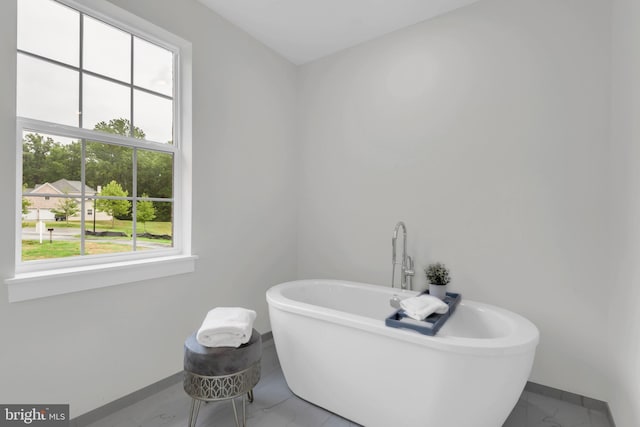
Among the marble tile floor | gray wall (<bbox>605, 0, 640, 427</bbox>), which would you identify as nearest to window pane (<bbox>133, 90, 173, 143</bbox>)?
the marble tile floor

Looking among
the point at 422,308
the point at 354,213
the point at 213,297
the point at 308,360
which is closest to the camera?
the point at 422,308

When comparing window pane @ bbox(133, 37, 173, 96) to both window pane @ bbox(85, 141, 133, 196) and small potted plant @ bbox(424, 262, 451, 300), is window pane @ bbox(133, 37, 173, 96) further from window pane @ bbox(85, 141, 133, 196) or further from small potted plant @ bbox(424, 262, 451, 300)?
small potted plant @ bbox(424, 262, 451, 300)

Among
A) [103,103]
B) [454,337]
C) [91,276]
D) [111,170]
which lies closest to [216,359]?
[91,276]

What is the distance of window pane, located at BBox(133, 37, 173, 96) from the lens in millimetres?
2135

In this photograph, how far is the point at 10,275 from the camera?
5.02 ft

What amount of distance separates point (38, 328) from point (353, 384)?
170 centimetres

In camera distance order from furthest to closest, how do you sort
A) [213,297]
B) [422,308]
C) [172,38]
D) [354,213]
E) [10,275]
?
[354,213]
[213,297]
[172,38]
[422,308]
[10,275]

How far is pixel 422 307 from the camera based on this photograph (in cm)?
180

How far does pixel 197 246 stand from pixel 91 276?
0.70 m

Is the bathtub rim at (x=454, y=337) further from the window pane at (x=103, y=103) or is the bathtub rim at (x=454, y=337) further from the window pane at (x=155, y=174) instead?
the window pane at (x=103, y=103)

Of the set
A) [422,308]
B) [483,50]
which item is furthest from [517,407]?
[483,50]

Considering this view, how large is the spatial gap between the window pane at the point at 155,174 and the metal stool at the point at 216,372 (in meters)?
1.11

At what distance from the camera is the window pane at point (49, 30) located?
1664 mm

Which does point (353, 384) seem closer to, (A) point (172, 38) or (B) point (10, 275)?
(B) point (10, 275)
